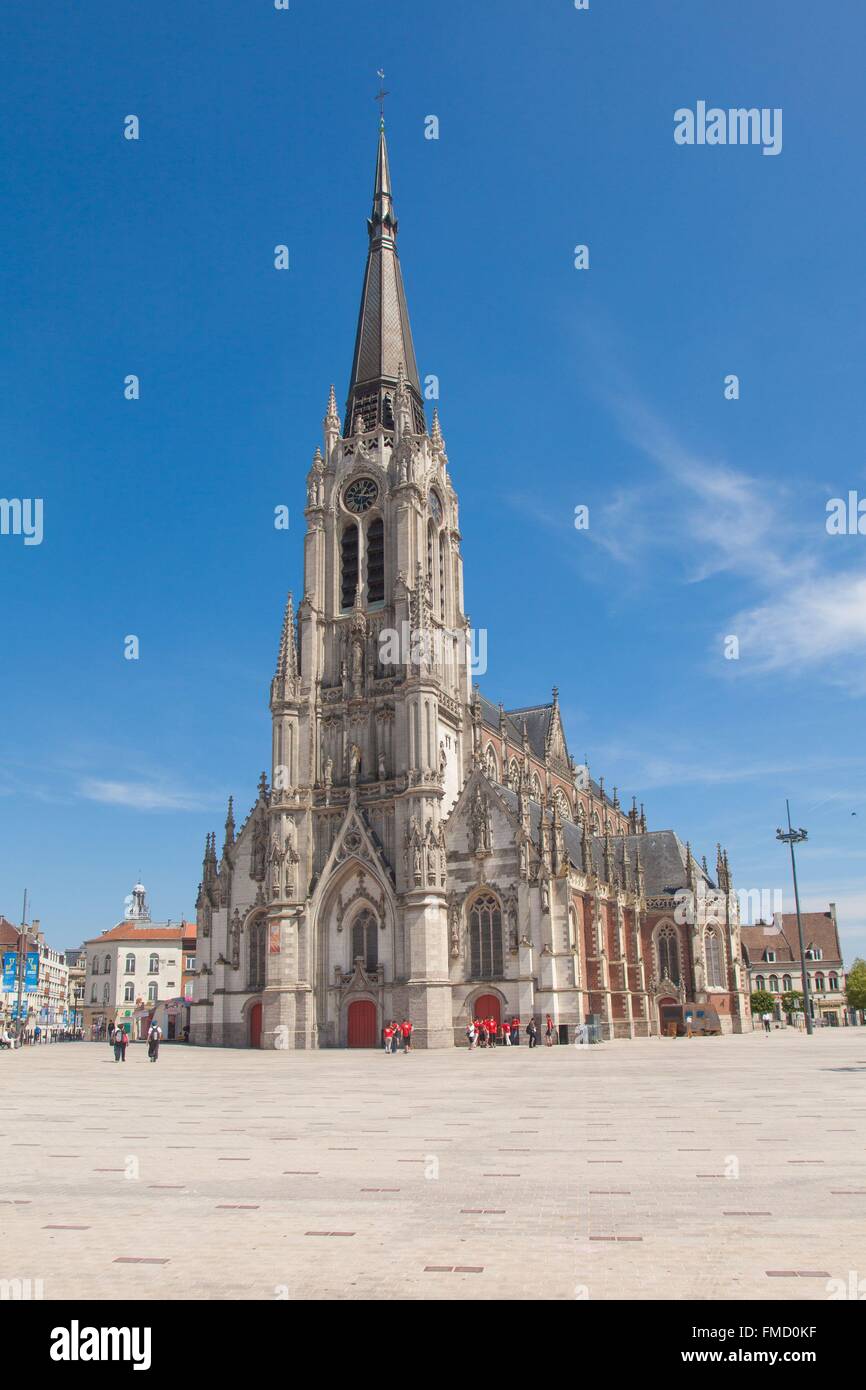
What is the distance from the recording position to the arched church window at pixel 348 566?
61812 mm

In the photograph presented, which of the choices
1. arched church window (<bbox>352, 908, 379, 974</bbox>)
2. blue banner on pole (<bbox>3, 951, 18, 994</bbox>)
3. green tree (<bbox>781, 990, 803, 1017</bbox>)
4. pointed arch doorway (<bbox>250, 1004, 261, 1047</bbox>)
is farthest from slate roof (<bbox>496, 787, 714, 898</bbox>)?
green tree (<bbox>781, 990, 803, 1017</bbox>)

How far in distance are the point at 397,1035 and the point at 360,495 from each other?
1229 inches

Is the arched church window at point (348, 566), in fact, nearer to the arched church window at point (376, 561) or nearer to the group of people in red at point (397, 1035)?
the arched church window at point (376, 561)

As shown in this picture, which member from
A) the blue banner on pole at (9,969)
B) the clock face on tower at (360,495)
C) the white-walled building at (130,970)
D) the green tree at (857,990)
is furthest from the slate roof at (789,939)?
the blue banner on pole at (9,969)

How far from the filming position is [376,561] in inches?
2434

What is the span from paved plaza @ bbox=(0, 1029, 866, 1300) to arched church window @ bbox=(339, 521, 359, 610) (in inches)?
1574

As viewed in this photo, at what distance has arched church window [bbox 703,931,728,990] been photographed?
65188 mm

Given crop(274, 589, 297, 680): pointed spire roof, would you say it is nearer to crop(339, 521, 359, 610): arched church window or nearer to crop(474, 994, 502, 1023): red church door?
crop(339, 521, 359, 610): arched church window

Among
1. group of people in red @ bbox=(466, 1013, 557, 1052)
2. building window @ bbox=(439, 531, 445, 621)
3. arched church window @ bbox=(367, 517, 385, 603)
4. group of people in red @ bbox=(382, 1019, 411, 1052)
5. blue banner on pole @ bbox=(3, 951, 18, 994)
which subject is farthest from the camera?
building window @ bbox=(439, 531, 445, 621)

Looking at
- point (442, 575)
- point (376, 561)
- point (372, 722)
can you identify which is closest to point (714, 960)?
point (372, 722)

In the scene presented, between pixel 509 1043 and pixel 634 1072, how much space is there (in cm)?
2084

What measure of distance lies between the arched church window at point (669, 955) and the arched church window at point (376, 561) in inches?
1080
